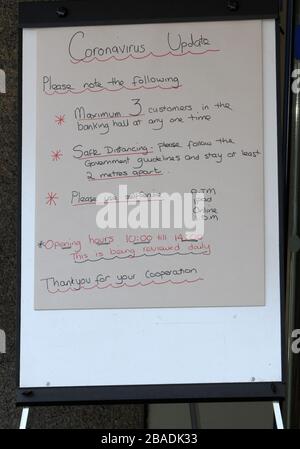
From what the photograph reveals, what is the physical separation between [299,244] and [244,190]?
2.22 feet

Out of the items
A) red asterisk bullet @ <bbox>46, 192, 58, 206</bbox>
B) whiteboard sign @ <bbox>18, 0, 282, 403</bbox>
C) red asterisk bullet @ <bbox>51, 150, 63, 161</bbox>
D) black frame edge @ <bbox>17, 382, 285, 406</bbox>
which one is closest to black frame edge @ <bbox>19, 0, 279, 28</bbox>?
whiteboard sign @ <bbox>18, 0, 282, 403</bbox>

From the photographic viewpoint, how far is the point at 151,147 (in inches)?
57.6

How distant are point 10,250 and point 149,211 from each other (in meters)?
0.65

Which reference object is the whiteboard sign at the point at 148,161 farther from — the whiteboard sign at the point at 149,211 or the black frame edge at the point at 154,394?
the black frame edge at the point at 154,394

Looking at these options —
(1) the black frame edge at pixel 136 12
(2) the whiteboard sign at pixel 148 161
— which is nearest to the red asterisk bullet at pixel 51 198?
(2) the whiteboard sign at pixel 148 161

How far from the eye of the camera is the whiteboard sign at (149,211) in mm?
1404

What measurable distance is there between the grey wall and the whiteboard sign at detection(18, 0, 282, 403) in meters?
0.45

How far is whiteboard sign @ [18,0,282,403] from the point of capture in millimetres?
1404

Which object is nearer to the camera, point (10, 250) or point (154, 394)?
point (154, 394)

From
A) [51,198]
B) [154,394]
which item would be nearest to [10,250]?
[51,198]

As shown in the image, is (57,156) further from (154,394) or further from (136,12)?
(154,394)

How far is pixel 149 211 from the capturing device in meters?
1.46
